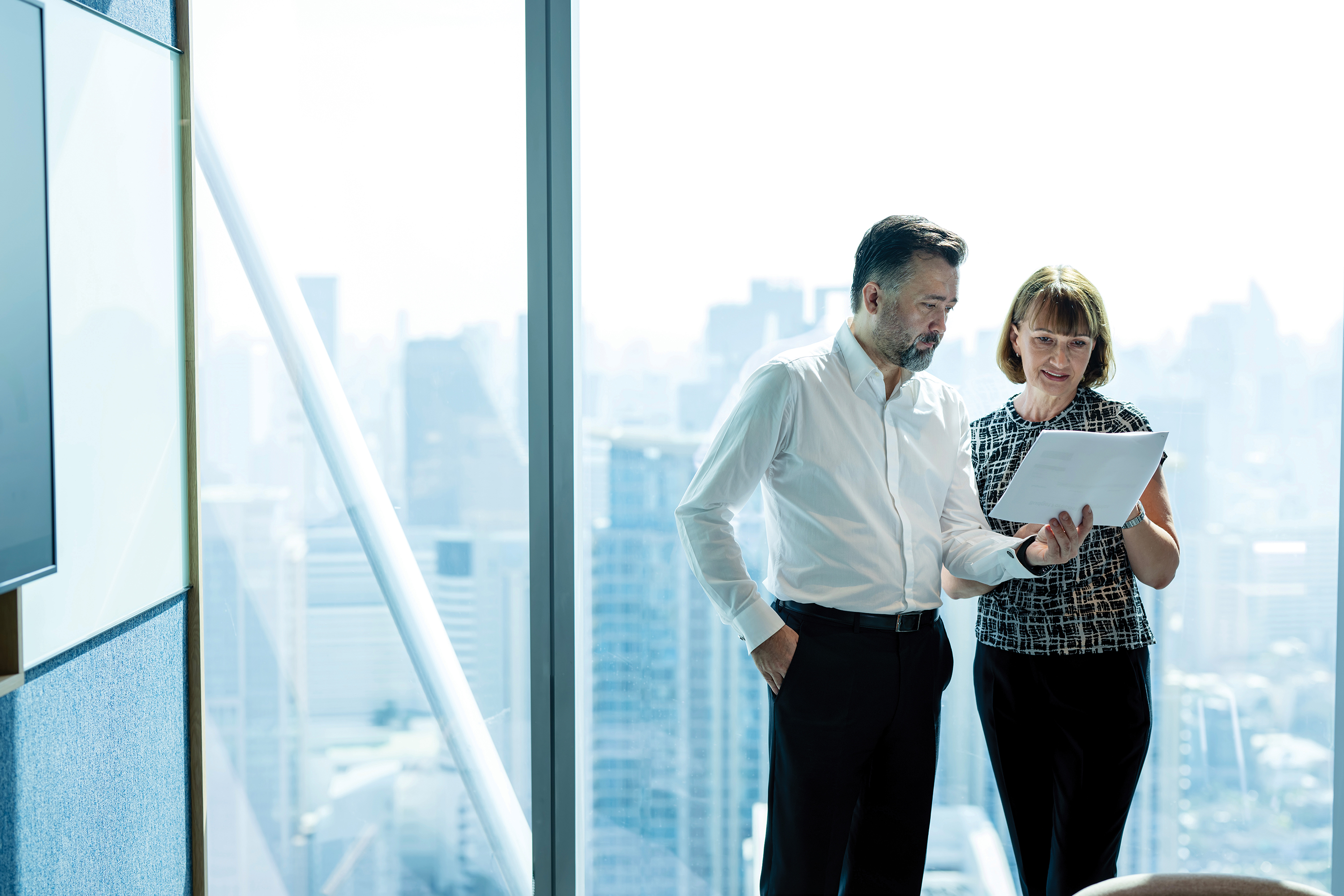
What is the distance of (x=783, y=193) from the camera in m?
1.97

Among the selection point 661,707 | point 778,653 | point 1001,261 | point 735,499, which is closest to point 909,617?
point 778,653

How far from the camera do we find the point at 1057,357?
1672 millimetres

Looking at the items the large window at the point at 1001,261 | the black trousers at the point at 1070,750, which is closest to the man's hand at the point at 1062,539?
the black trousers at the point at 1070,750

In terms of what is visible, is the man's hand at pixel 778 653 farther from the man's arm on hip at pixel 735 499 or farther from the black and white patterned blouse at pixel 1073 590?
the black and white patterned blouse at pixel 1073 590

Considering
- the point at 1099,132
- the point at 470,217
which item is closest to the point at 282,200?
the point at 470,217

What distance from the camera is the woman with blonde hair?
1635 mm

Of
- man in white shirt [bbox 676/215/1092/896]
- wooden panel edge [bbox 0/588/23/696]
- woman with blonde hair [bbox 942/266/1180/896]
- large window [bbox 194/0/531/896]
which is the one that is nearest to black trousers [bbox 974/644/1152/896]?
→ woman with blonde hair [bbox 942/266/1180/896]

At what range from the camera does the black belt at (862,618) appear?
5.11 feet

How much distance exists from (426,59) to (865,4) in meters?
1.04

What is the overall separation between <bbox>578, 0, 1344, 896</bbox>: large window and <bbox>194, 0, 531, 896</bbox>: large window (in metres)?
0.23

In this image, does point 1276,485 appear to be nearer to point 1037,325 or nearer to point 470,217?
point 1037,325

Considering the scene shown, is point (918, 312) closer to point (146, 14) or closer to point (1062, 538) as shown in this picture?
point (1062, 538)

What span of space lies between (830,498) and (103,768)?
4.81ft

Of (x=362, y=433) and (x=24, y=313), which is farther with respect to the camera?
(x=362, y=433)
